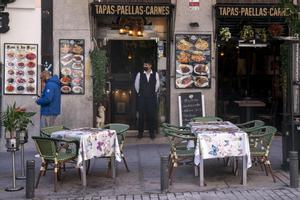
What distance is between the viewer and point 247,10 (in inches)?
520

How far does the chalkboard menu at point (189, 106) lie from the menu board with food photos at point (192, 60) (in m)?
0.26

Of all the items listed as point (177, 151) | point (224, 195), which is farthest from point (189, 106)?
point (224, 195)

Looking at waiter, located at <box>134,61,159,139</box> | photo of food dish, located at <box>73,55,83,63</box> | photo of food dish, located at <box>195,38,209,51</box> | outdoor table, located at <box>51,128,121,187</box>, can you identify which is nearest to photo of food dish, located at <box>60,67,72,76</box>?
photo of food dish, located at <box>73,55,83,63</box>

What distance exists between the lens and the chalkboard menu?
1330 cm

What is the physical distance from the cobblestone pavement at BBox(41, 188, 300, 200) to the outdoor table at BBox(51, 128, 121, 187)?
0.71 metres

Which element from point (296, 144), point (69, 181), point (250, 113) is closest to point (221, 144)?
point (296, 144)

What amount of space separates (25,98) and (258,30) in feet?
20.5

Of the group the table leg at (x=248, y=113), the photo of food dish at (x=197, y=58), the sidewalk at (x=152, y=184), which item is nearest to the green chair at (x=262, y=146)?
the sidewalk at (x=152, y=184)

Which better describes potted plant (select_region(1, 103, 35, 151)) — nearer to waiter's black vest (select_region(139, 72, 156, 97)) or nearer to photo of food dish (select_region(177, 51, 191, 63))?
waiter's black vest (select_region(139, 72, 156, 97))

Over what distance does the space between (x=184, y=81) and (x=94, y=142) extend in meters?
5.06

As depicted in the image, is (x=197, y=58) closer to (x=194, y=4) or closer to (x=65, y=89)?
(x=194, y=4)

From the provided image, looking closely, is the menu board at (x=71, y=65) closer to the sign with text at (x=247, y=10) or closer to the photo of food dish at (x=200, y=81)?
the photo of food dish at (x=200, y=81)

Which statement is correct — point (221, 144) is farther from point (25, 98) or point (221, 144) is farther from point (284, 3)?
point (25, 98)

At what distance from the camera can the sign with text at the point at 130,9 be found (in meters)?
13.0
